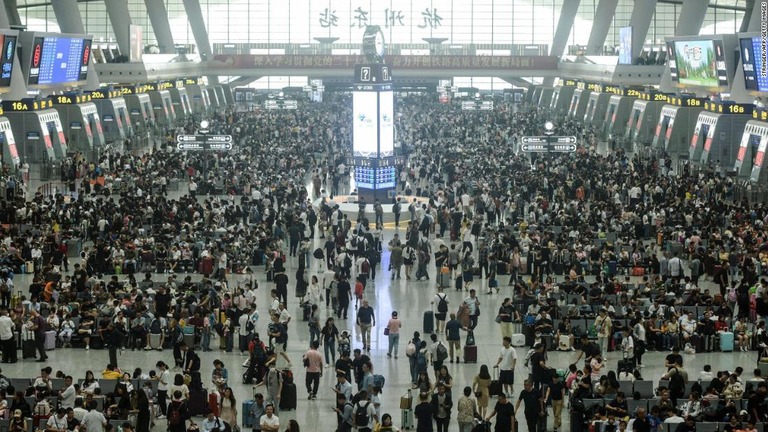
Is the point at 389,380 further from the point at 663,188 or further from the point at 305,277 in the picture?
the point at 663,188

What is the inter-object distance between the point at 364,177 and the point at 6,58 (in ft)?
45.3

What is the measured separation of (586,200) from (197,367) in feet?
83.0

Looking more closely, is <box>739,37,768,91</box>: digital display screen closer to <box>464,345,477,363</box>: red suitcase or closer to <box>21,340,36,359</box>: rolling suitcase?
<box>464,345,477,363</box>: red suitcase

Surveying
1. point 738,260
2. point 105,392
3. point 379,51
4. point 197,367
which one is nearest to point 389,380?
point 197,367

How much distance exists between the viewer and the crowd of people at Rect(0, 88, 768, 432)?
17609mm

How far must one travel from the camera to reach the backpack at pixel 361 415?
53.6ft

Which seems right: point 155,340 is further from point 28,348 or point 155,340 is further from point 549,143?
point 549,143

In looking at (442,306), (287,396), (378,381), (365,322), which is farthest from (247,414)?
(442,306)

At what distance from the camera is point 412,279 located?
30.2 m

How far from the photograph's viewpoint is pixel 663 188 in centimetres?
4259

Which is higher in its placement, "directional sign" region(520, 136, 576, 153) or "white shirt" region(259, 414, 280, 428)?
"directional sign" region(520, 136, 576, 153)

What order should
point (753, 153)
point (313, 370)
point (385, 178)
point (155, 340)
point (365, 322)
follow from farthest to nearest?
1. point (753, 153)
2. point (385, 178)
3. point (155, 340)
4. point (365, 322)
5. point (313, 370)

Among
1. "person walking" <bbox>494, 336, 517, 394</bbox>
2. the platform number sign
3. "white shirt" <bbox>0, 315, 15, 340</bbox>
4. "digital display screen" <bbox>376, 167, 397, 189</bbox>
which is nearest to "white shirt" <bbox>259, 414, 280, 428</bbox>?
"person walking" <bbox>494, 336, 517, 394</bbox>

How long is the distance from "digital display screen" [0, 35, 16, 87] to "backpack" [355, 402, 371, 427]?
33520mm
